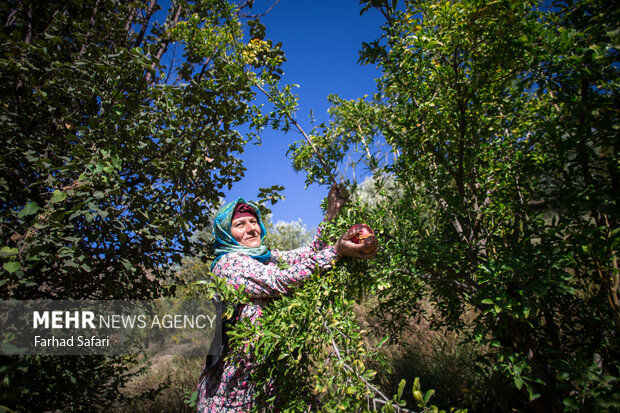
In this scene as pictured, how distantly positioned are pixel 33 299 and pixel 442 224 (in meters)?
3.10

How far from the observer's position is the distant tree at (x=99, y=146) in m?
1.94

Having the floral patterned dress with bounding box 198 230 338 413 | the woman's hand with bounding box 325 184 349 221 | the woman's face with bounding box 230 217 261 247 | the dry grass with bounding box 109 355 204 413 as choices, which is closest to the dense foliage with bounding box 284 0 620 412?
the woman's hand with bounding box 325 184 349 221

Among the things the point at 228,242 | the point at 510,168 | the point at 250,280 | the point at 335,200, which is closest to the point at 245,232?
the point at 228,242

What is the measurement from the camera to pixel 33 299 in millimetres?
2234

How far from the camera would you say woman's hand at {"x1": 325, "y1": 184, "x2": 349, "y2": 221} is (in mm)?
1729

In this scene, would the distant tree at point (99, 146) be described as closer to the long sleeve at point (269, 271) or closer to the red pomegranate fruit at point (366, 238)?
the long sleeve at point (269, 271)

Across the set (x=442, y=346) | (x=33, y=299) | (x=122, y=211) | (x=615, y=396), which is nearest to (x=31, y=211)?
(x=122, y=211)

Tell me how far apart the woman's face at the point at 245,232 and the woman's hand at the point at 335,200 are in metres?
0.70

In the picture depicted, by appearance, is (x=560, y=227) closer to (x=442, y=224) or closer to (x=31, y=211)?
(x=442, y=224)

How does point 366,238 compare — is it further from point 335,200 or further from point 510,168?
point 510,168

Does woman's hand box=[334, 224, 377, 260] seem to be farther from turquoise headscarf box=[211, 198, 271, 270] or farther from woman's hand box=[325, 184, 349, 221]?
turquoise headscarf box=[211, 198, 271, 270]

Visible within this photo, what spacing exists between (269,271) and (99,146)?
5.05 ft

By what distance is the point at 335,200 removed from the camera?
1.76 metres

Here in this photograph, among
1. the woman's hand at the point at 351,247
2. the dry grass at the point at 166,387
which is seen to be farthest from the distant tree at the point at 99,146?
the dry grass at the point at 166,387
